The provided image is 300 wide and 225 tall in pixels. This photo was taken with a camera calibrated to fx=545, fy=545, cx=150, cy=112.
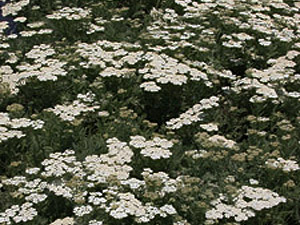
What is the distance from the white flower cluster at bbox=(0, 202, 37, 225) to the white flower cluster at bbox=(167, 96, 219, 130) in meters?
1.46

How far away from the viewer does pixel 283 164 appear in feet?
13.1

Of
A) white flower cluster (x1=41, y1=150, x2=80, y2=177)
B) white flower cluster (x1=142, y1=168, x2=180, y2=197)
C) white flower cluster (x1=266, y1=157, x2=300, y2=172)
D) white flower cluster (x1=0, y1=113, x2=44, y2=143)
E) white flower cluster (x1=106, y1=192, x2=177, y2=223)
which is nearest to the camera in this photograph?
white flower cluster (x1=106, y1=192, x2=177, y2=223)

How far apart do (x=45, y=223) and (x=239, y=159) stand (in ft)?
4.85

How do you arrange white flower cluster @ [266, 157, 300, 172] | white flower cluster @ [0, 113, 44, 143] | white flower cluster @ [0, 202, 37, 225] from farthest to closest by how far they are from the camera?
1. white flower cluster @ [0, 113, 44, 143]
2. white flower cluster @ [266, 157, 300, 172]
3. white flower cluster @ [0, 202, 37, 225]

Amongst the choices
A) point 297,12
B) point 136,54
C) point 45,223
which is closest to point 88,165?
point 45,223

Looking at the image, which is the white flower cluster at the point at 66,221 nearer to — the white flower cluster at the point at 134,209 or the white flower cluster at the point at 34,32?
the white flower cluster at the point at 134,209

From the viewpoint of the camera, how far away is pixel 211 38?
566 centimetres

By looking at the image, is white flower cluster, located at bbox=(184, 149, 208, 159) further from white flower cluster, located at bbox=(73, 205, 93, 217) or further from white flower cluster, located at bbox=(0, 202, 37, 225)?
white flower cluster, located at bbox=(0, 202, 37, 225)

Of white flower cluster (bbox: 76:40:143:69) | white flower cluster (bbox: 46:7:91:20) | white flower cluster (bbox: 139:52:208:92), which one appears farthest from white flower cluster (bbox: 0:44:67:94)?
white flower cluster (bbox: 139:52:208:92)

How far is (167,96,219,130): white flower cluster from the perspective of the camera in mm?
4562

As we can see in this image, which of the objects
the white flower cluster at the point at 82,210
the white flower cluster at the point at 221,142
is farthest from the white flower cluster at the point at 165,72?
the white flower cluster at the point at 82,210

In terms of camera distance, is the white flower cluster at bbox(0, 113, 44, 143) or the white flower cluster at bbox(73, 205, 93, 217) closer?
the white flower cluster at bbox(73, 205, 93, 217)

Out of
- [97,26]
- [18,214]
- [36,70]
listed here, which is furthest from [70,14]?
[18,214]

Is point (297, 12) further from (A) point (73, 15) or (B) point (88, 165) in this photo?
(B) point (88, 165)
